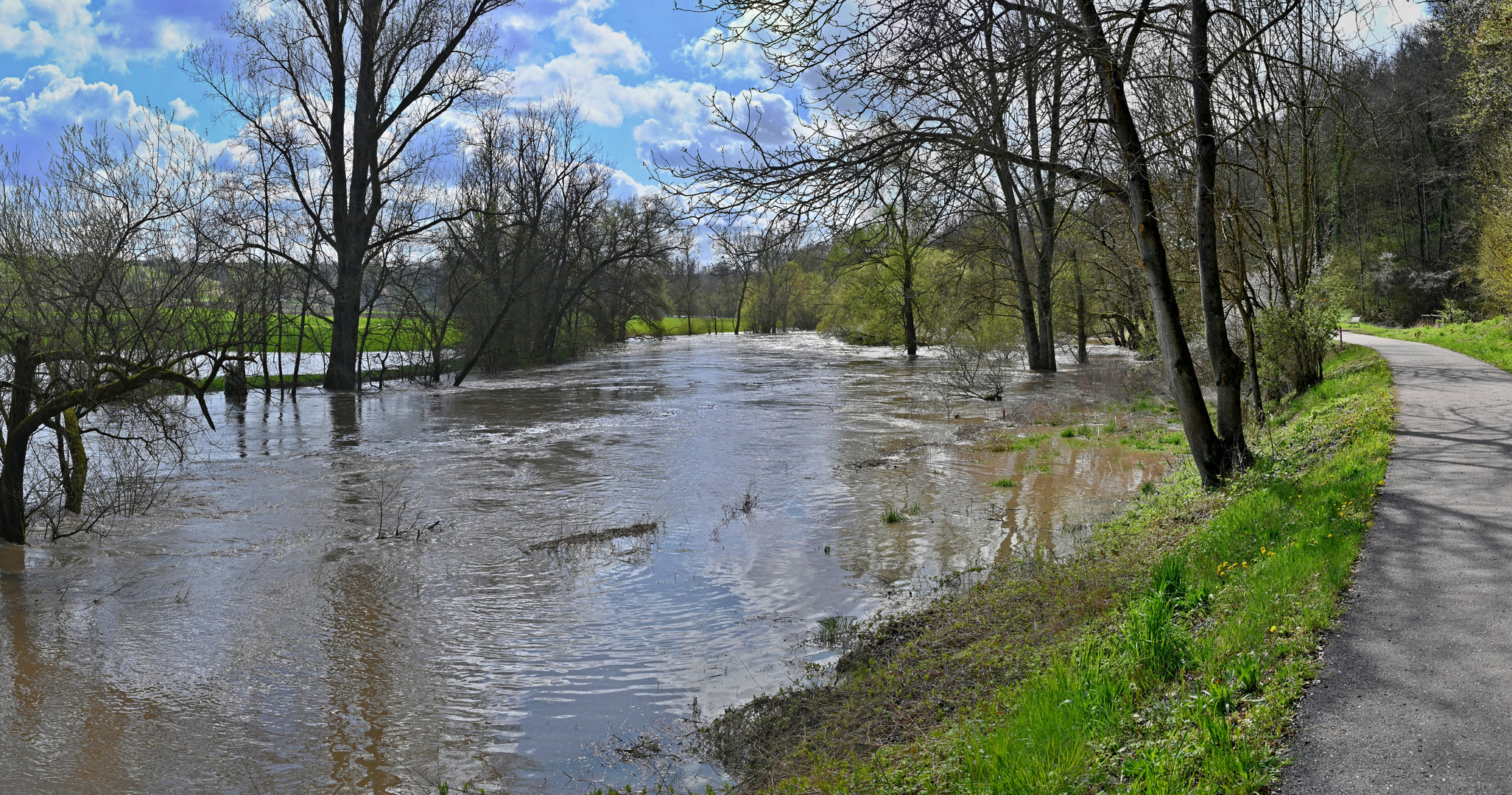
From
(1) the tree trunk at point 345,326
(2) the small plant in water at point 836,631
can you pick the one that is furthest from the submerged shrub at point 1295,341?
(1) the tree trunk at point 345,326

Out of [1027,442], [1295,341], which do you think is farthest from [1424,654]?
[1027,442]

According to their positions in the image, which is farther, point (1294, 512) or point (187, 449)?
point (187, 449)

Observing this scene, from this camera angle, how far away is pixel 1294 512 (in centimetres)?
729

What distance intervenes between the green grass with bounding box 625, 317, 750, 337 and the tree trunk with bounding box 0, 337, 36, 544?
6874cm

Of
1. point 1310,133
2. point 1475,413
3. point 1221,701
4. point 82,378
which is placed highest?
point 1310,133

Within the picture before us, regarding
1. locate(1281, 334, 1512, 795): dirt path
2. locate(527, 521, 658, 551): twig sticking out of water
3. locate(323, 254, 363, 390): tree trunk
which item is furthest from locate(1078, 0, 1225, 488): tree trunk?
locate(323, 254, 363, 390): tree trunk

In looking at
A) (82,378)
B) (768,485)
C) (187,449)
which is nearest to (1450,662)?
(768,485)

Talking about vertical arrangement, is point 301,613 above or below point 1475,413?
below

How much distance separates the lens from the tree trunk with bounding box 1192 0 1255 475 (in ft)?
28.7

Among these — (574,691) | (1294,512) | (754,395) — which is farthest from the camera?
(754,395)

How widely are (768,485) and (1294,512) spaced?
8.20m

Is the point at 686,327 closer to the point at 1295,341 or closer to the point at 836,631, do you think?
the point at 1295,341

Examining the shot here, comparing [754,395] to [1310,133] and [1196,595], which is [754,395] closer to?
[1310,133]

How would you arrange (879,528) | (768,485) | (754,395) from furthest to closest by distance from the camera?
(754,395) < (768,485) < (879,528)
